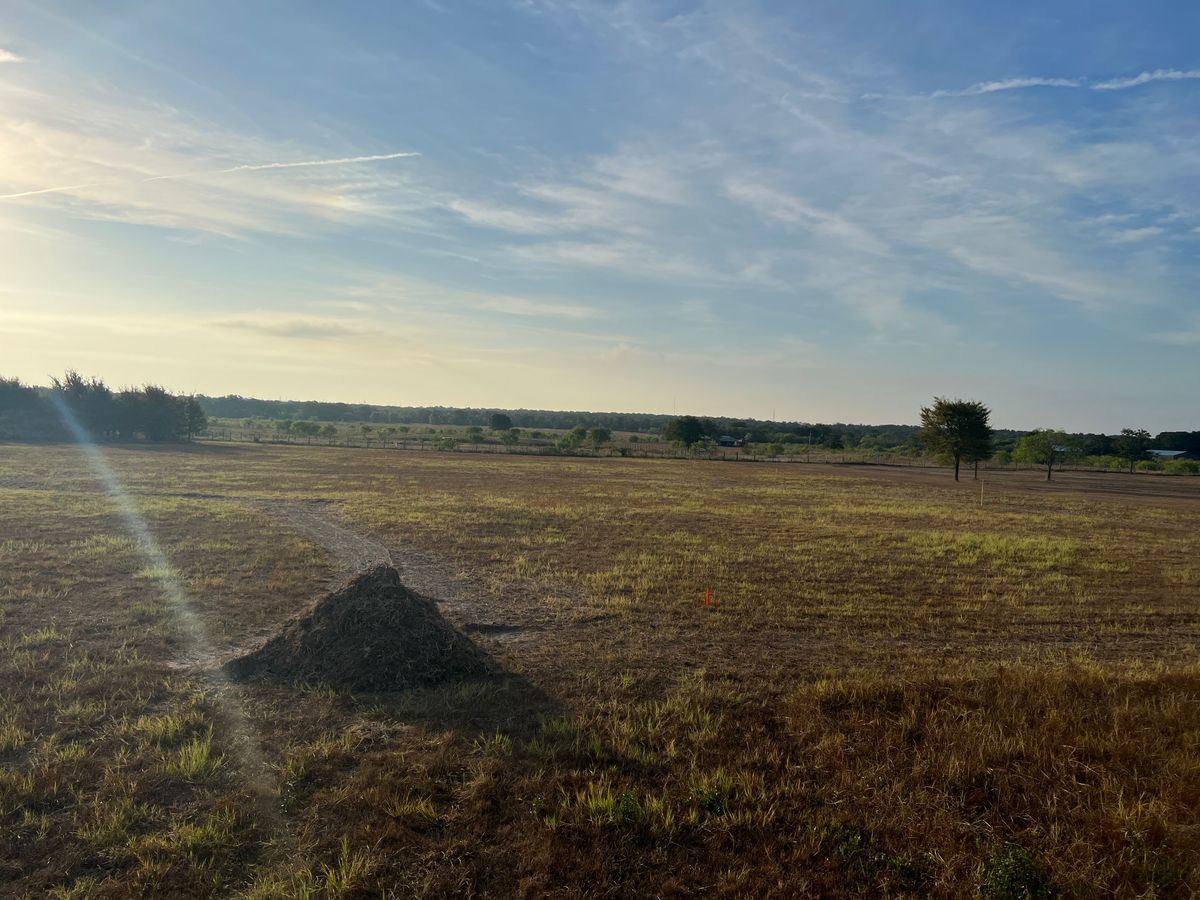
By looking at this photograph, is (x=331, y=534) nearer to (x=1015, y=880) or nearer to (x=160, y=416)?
(x=1015, y=880)

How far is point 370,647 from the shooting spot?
863 cm

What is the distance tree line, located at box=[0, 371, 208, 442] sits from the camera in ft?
248

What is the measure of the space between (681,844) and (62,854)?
4.52 metres

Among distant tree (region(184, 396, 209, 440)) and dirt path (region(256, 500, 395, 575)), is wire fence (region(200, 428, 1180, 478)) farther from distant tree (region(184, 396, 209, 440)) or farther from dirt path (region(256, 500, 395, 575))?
dirt path (region(256, 500, 395, 575))

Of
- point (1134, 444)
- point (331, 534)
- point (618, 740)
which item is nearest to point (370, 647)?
point (618, 740)

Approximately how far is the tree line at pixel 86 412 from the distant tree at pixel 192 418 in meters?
1.74

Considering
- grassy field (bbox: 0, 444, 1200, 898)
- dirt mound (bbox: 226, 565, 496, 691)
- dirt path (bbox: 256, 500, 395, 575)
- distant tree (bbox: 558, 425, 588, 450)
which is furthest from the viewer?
distant tree (bbox: 558, 425, 588, 450)

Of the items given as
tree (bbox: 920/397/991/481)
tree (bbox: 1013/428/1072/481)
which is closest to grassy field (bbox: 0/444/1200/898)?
tree (bbox: 920/397/991/481)

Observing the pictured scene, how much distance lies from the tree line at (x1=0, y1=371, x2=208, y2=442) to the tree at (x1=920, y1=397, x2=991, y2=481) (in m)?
82.7

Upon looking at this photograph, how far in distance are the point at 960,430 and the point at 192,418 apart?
282ft

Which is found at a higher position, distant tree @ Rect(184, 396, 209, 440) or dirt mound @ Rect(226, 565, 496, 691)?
distant tree @ Rect(184, 396, 209, 440)

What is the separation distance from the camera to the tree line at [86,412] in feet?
248

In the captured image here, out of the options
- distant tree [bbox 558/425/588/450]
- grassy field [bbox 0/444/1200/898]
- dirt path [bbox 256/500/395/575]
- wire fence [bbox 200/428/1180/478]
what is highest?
distant tree [bbox 558/425/588/450]

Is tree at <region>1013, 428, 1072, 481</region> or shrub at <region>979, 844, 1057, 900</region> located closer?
shrub at <region>979, 844, 1057, 900</region>
